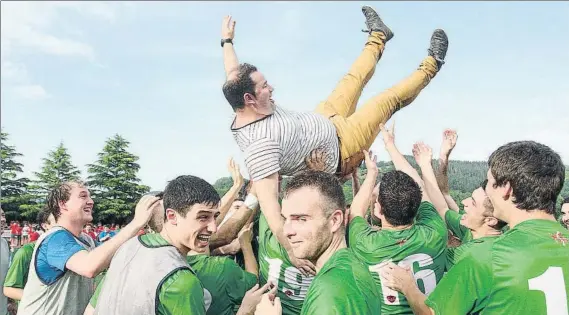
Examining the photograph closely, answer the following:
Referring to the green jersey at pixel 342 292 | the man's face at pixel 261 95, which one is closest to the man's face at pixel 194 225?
the green jersey at pixel 342 292

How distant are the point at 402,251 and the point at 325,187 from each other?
5.01 feet

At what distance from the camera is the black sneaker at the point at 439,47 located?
5.57m

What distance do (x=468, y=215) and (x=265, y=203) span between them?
5.74 ft

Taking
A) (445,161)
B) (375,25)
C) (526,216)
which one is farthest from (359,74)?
(526,216)

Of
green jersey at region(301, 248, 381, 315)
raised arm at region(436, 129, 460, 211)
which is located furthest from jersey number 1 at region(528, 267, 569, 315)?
raised arm at region(436, 129, 460, 211)

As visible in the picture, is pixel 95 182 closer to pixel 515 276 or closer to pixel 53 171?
pixel 53 171

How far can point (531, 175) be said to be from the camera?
2.81m

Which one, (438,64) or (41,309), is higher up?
(438,64)

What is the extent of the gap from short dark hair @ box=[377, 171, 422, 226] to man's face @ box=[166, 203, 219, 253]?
5.02 ft

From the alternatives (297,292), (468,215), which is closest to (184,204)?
(297,292)

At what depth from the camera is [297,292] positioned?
4.32 meters

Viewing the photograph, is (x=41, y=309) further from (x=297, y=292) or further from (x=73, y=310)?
(x=297, y=292)

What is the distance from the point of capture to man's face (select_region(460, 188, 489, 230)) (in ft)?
15.1

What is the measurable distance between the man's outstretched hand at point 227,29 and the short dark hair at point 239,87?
2.43 feet
